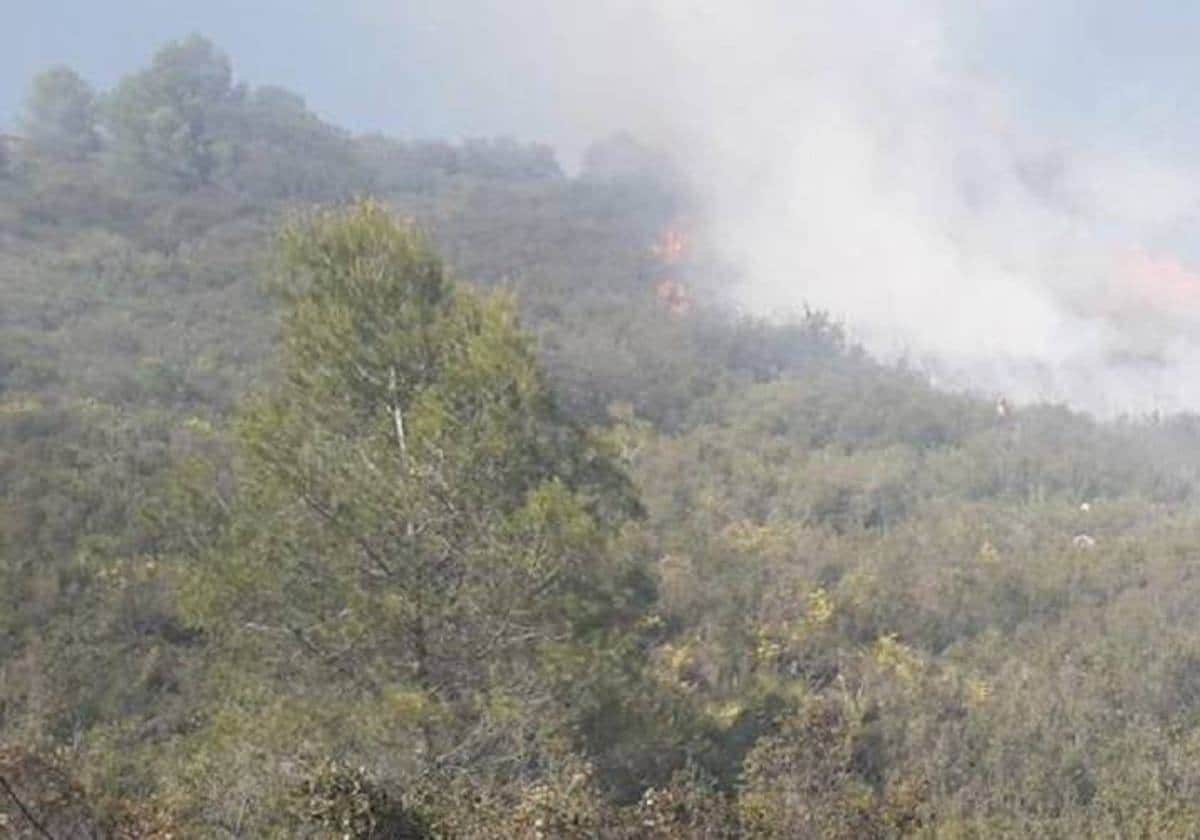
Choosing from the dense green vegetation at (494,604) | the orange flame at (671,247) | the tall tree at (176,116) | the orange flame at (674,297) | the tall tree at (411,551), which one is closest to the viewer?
the dense green vegetation at (494,604)

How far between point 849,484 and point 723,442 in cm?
365

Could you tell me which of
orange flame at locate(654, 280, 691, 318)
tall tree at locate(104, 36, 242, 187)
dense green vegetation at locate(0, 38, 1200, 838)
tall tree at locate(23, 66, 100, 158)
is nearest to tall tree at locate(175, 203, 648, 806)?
dense green vegetation at locate(0, 38, 1200, 838)

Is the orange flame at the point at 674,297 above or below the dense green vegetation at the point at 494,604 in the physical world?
above

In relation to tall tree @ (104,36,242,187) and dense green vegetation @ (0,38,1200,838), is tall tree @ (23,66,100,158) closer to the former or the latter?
tall tree @ (104,36,242,187)

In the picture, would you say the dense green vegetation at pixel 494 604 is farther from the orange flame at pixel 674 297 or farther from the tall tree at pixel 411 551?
the orange flame at pixel 674 297

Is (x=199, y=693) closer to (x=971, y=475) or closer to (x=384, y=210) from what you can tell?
(x=384, y=210)

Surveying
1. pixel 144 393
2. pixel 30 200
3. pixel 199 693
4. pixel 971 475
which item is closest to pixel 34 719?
pixel 199 693

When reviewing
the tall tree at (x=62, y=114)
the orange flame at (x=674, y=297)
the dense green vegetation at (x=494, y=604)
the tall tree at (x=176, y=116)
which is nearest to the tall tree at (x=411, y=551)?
the dense green vegetation at (x=494, y=604)

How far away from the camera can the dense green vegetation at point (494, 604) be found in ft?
32.3

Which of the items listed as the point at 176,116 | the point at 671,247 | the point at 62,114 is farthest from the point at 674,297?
the point at 62,114

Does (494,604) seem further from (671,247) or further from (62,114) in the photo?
(62,114)

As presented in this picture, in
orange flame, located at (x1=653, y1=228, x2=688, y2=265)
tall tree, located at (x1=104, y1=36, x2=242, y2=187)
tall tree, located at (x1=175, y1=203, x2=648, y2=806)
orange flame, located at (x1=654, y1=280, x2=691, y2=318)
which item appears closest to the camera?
tall tree, located at (x1=175, y1=203, x2=648, y2=806)

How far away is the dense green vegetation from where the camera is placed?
985cm

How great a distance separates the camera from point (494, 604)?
40.2 ft
